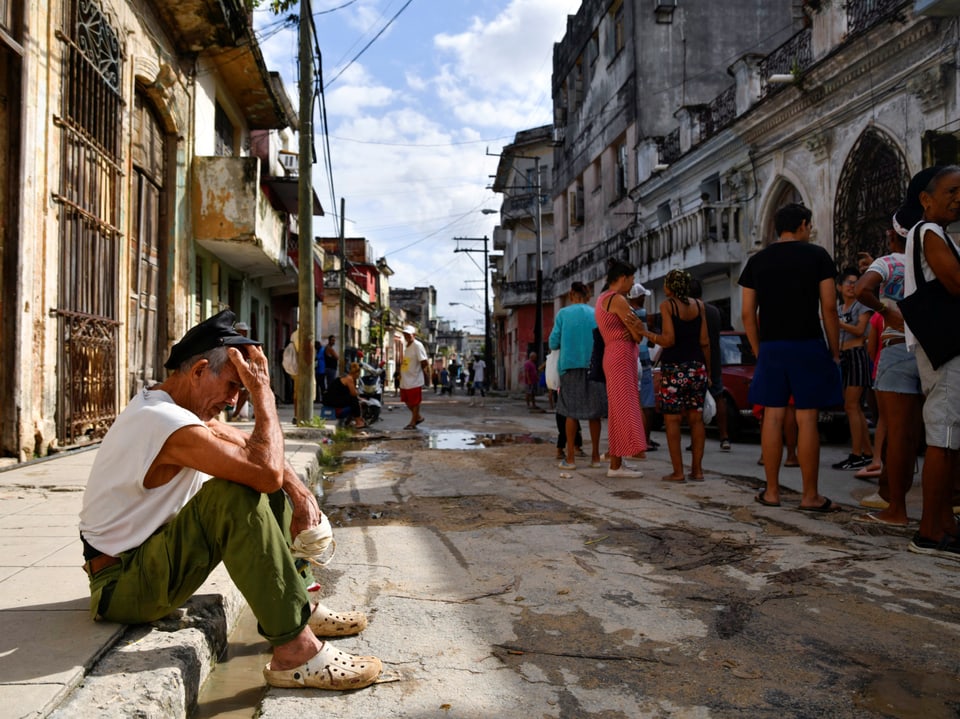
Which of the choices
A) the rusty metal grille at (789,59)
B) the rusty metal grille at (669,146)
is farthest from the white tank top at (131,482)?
the rusty metal grille at (669,146)

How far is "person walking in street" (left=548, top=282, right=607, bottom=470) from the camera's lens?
7312 mm

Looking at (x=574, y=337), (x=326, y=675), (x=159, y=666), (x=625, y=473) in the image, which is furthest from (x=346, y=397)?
(x=159, y=666)

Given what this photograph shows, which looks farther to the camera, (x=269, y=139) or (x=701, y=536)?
(x=269, y=139)

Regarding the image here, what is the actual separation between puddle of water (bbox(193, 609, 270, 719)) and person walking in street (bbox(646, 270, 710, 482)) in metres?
4.14

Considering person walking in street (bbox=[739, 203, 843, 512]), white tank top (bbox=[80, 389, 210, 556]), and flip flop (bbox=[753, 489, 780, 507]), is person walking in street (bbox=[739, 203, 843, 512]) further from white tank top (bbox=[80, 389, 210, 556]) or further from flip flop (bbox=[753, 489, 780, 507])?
white tank top (bbox=[80, 389, 210, 556])

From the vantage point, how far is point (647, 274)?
65.5 ft

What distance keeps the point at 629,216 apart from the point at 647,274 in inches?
178

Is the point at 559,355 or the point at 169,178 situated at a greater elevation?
the point at 169,178

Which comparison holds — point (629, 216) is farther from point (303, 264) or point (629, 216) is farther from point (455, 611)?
point (455, 611)

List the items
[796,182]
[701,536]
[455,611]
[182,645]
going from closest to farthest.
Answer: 1. [182,645]
2. [455,611]
3. [701,536]
4. [796,182]

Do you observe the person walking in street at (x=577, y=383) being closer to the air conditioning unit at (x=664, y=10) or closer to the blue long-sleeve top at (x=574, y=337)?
the blue long-sleeve top at (x=574, y=337)

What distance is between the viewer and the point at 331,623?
275 centimetres

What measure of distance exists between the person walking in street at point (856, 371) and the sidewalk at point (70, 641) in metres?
5.77

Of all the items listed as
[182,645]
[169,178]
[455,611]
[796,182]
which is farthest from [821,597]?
[796,182]
